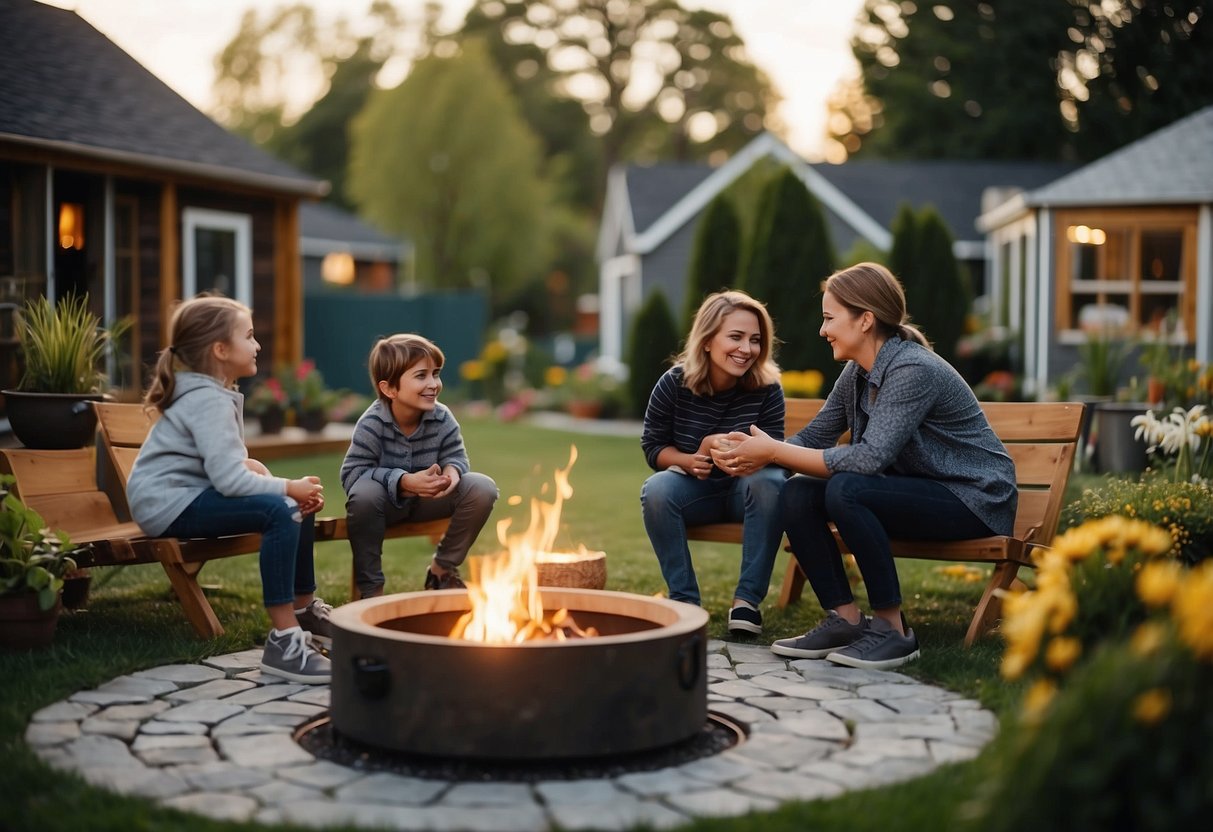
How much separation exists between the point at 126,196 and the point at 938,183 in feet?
58.5

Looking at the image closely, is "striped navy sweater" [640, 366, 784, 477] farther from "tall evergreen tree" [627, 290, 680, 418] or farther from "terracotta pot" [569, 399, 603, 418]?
"terracotta pot" [569, 399, 603, 418]

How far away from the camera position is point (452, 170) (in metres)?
32.6

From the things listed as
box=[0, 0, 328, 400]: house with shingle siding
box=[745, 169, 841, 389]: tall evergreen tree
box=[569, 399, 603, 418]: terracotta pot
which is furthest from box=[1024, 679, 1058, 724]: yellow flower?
box=[569, 399, 603, 418]: terracotta pot

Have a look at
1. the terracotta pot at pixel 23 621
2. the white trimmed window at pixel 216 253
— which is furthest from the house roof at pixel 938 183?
the terracotta pot at pixel 23 621

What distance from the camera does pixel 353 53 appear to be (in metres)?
46.7

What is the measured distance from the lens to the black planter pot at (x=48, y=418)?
5879mm

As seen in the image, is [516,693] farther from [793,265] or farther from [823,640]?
[793,265]

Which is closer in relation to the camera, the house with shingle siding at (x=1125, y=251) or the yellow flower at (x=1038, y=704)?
the yellow flower at (x=1038, y=704)

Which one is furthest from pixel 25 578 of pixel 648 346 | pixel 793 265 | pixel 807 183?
pixel 807 183

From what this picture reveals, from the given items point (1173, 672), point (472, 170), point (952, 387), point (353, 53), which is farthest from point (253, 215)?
point (353, 53)

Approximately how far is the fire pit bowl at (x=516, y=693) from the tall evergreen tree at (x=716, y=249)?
13088 mm

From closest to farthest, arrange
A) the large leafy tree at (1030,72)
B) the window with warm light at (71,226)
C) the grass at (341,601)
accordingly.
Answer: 1. the grass at (341,601)
2. the window with warm light at (71,226)
3. the large leafy tree at (1030,72)

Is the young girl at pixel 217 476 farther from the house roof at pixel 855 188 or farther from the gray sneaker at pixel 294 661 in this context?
the house roof at pixel 855 188

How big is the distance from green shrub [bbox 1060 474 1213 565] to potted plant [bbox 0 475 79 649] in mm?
3772
